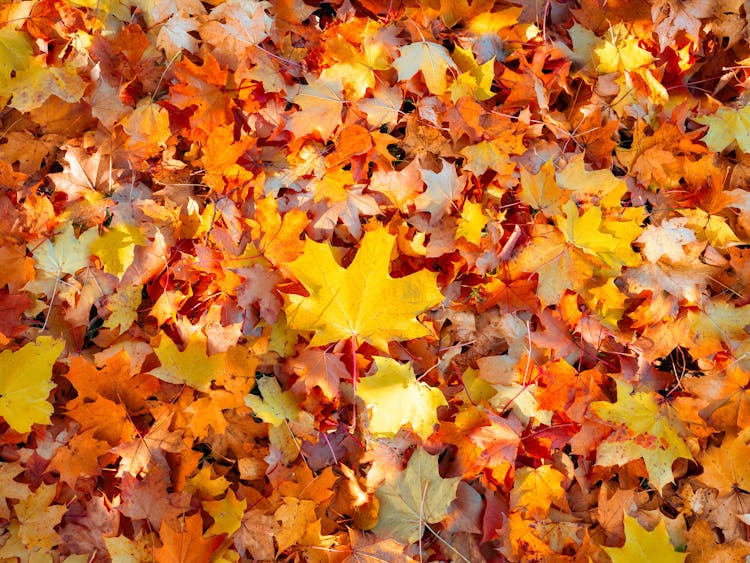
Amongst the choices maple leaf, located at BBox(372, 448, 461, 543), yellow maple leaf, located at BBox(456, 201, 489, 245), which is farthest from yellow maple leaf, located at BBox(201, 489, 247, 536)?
yellow maple leaf, located at BBox(456, 201, 489, 245)

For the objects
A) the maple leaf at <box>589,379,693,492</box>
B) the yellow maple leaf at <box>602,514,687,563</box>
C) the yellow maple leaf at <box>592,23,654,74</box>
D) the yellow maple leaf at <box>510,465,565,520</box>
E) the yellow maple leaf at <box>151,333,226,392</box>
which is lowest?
the yellow maple leaf at <box>602,514,687,563</box>

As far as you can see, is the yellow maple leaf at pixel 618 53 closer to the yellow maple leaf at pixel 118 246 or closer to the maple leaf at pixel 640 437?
the maple leaf at pixel 640 437

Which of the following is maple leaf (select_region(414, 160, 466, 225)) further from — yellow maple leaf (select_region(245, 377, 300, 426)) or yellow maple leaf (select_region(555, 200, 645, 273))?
yellow maple leaf (select_region(245, 377, 300, 426))

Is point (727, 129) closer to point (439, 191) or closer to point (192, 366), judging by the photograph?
point (439, 191)

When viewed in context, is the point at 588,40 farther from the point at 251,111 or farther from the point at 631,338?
the point at 251,111

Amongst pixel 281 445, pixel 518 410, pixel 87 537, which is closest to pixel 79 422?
pixel 87 537
